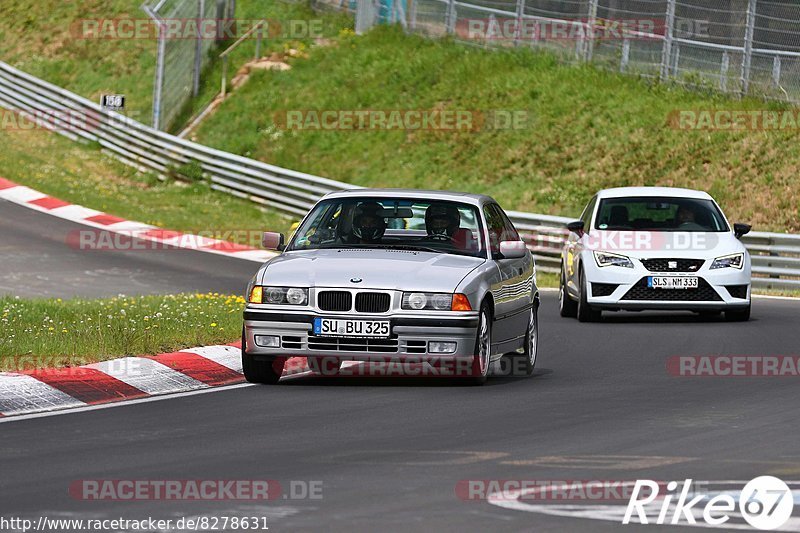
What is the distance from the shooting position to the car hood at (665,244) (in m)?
19.4

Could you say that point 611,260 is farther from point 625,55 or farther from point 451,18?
point 451,18

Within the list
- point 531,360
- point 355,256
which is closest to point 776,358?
point 531,360

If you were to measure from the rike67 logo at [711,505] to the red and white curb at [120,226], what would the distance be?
2099cm

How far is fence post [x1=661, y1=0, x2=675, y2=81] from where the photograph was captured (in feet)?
116

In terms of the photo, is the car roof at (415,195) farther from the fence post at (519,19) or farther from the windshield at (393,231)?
the fence post at (519,19)

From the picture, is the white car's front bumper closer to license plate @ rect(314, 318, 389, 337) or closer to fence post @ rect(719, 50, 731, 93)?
license plate @ rect(314, 318, 389, 337)

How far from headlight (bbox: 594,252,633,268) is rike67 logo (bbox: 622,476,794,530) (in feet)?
36.7

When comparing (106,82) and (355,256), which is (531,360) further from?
(106,82)

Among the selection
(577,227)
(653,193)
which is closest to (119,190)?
(577,227)

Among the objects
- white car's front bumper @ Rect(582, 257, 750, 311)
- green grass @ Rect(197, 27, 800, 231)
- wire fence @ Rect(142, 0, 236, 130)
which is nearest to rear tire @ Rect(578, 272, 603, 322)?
white car's front bumper @ Rect(582, 257, 750, 311)

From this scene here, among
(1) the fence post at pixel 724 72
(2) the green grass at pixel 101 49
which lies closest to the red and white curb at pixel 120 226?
(2) the green grass at pixel 101 49

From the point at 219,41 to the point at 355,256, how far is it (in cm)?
3410

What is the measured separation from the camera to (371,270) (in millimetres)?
12469

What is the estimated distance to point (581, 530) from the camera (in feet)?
23.1
